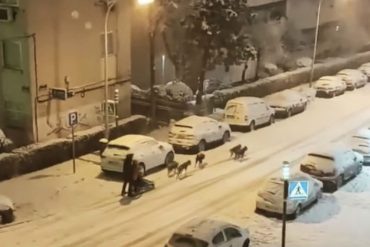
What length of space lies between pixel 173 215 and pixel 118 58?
1273 centimetres

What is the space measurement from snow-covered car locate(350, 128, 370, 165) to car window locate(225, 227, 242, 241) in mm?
12906

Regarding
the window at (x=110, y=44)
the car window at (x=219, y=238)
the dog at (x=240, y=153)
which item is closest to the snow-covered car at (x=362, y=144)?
the dog at (x=240, y=153)

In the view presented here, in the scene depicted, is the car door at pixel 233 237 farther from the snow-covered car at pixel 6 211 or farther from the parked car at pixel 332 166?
the parked car at pixel 332 166

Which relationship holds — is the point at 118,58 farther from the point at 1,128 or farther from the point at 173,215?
the point at 173,215

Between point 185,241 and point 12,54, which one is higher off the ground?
point 12,54

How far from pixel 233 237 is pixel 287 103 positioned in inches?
780

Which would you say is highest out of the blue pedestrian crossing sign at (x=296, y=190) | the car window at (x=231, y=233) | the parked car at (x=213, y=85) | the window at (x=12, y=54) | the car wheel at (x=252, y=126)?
the window at (x=12, y=54)

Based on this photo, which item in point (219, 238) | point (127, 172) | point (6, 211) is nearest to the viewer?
Answer: point (219, 238)

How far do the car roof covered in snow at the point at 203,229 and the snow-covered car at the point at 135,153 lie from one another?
751 centimetres

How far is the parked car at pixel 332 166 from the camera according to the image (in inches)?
1175

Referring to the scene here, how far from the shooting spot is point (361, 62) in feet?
198

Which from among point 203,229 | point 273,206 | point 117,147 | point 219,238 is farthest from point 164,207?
point 219,238

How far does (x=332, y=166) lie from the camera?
30016mm

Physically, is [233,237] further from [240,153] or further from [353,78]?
[353,78]
